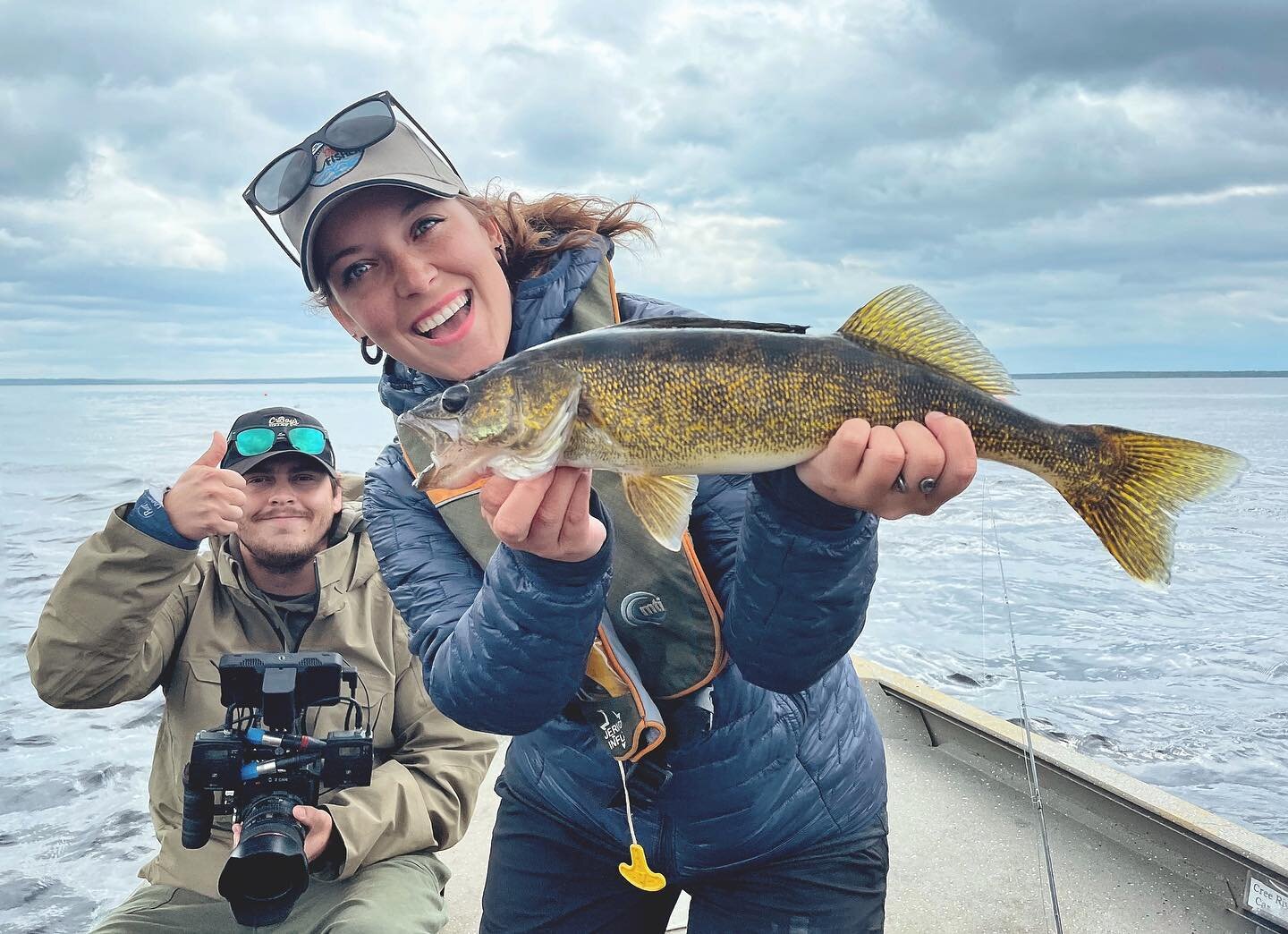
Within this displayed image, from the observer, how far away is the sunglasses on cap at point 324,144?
8.56 ft

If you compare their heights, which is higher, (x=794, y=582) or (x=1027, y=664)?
(x=794, y=582)

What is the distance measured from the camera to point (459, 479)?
215cm

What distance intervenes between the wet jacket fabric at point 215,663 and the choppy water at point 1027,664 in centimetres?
186

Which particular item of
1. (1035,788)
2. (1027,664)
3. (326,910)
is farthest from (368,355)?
(1027,664)

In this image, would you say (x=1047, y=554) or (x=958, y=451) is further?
(x=1047, y=554)

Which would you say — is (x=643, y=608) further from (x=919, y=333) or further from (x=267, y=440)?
(x=267, y=440)

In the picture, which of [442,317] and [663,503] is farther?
[442,317]

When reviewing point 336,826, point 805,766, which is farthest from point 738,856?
point 336,826

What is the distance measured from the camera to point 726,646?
7.75ft

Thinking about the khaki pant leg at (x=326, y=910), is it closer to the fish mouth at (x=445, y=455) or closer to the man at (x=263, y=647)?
the man at (x=263, y=647)

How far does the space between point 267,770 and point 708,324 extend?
8.54ft

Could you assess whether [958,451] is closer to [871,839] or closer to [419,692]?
[871,839]

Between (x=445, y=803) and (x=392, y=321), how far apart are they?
2.71 m

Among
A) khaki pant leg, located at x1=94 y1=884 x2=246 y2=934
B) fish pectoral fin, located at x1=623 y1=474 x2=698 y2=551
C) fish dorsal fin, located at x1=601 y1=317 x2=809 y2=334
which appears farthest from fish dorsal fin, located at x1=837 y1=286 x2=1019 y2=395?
khaki pant leg, located at x1=94 y1=884 x2=246 y2=934
